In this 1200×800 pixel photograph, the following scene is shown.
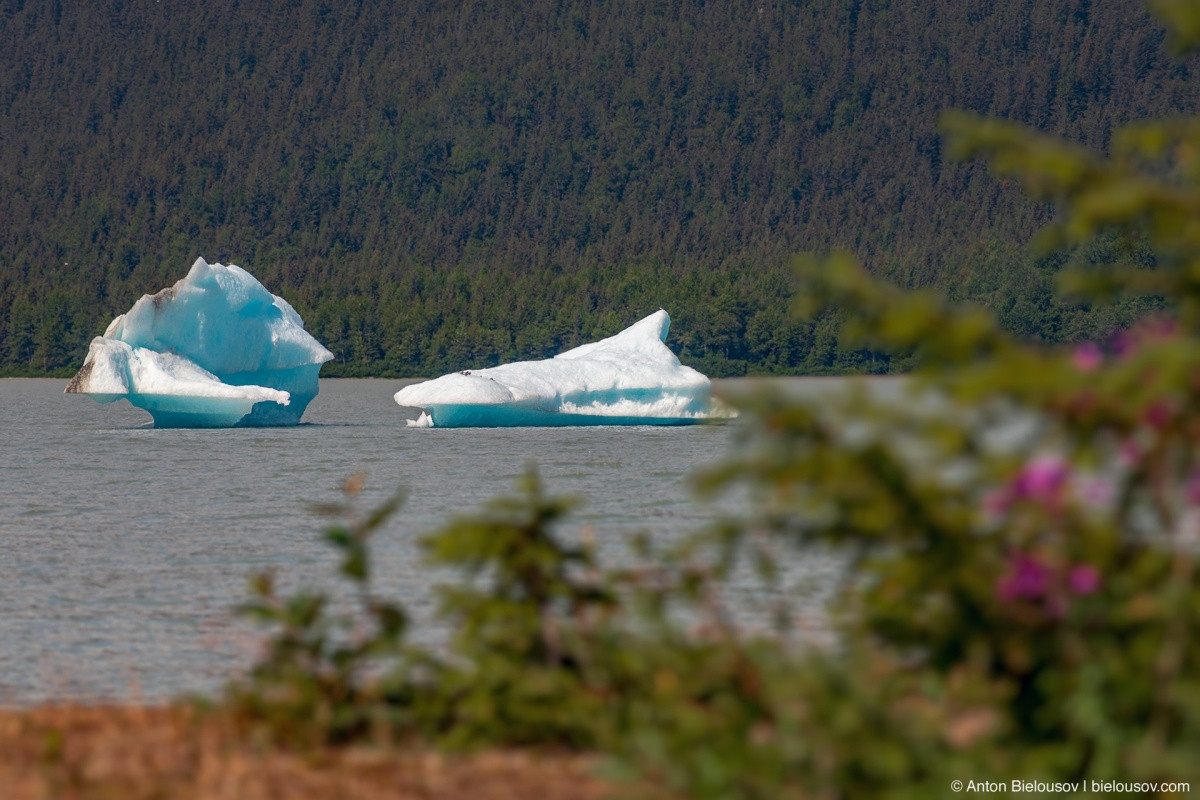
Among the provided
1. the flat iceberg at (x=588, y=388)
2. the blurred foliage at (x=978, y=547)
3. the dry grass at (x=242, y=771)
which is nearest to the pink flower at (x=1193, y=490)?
the blurred foliage at (x=978, y=547)

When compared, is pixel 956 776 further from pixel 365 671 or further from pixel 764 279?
pixel 764 279

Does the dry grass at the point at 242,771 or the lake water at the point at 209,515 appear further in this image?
the lake water at the point at 209,515

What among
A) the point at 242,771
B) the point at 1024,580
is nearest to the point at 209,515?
the point at 242,771

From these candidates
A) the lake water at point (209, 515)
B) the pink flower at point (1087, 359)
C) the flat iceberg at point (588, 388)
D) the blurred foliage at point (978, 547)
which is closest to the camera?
the blurred foliage at point (978, 547)

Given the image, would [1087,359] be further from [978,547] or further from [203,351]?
[203,351]

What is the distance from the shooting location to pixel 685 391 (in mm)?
37906

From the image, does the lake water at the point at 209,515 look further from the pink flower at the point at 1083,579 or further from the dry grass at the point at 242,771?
the pink flower at the point at 1083,579

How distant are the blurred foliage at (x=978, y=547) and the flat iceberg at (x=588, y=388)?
3126 centimetres

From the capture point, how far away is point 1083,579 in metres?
4.81

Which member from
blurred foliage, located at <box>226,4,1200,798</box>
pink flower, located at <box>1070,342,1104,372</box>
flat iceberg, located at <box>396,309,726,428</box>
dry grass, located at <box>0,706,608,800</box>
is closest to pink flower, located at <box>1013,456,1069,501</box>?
blurred foliage, located at <box>226,4,1200,798</box>

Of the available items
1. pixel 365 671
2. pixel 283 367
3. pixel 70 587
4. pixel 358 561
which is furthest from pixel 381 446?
pixel 358 561

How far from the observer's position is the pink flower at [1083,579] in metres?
4.81

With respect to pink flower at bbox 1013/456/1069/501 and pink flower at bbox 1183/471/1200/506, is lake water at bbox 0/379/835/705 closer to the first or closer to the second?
pink flower at bbox 1013/456/1069/501

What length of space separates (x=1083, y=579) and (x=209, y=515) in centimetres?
2102
